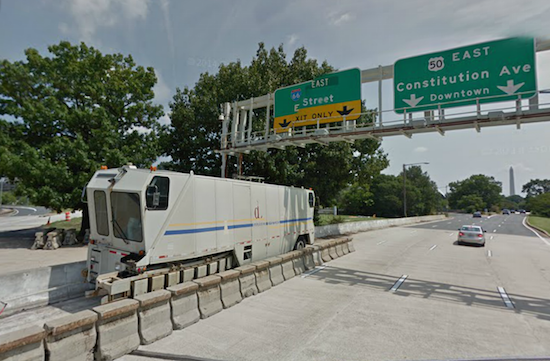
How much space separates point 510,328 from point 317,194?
52.5 feet

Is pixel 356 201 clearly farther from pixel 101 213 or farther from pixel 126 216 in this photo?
pixel 126 216


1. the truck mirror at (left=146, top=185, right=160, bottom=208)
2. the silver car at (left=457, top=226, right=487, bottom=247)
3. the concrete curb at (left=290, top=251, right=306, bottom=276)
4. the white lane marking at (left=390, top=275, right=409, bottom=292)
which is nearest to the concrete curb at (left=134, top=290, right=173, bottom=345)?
the truck mirror at (left=146, top=185, right=160, bottom=208)

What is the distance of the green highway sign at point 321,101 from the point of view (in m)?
11.6

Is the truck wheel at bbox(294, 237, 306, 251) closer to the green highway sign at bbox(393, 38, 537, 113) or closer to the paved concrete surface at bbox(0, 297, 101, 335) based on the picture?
the green highway sign at bbox(393, 38, 537, 113)

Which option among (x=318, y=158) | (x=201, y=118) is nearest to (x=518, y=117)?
(x=318, y=158)

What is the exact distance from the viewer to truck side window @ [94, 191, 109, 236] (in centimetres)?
762

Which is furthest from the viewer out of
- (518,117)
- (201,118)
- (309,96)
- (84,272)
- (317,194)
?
(317,194)

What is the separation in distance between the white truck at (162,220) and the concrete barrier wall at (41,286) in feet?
4.14

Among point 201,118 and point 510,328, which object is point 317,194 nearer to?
point 201,118

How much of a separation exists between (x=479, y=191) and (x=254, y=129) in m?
127

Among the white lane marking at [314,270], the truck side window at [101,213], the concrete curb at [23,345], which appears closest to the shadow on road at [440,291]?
Result: the white lane marking at [314,270]

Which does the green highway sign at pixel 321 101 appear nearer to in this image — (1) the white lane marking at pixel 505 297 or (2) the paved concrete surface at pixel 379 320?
(2) the paved concrete surface at pixel 379 320

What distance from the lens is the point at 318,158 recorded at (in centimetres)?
2052

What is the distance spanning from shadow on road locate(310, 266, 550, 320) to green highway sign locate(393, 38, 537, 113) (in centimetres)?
588
